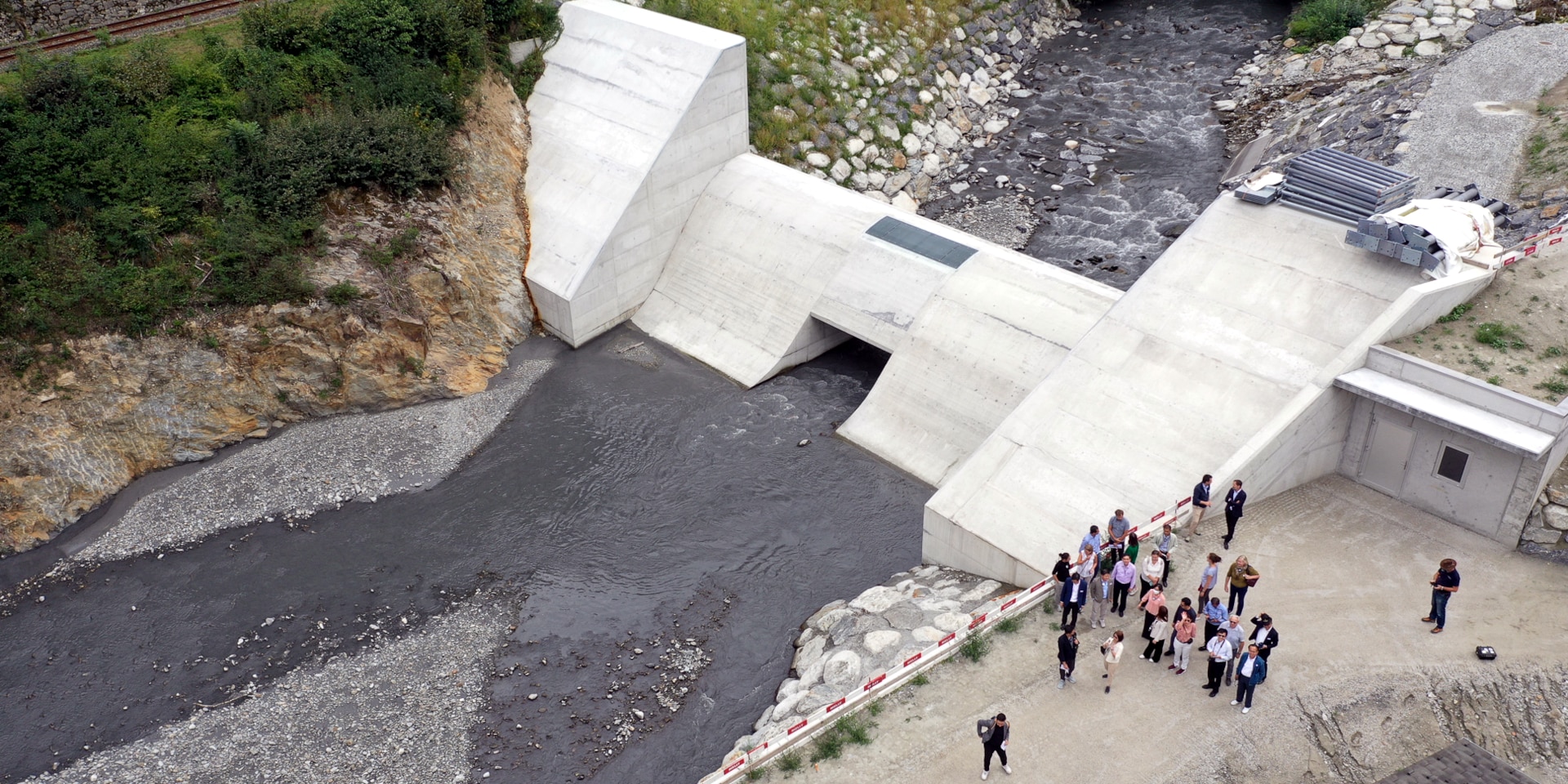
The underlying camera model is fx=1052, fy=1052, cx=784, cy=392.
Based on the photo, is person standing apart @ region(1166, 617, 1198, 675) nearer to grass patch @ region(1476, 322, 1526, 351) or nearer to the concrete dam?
the concrete dam

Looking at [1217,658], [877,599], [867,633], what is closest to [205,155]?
[877,599]

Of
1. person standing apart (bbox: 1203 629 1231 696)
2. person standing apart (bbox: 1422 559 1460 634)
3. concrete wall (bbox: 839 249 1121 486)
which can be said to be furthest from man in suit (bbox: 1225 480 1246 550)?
concrete wall (bbox: 839 249 1121 486)

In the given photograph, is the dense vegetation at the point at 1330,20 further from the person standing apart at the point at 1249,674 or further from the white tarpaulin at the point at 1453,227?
the person standing apart at the point at 1249,674

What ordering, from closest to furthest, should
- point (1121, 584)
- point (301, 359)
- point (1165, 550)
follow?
point (1121, 584) < point (1165, 550) < point (301, 359)

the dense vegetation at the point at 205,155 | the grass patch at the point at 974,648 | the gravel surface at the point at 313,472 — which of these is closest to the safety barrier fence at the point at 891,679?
the grass patch at the point at 974,648

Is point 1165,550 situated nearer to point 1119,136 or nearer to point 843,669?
point 843,669

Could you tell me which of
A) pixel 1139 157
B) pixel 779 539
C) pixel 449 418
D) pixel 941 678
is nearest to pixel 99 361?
pixel 449 418
